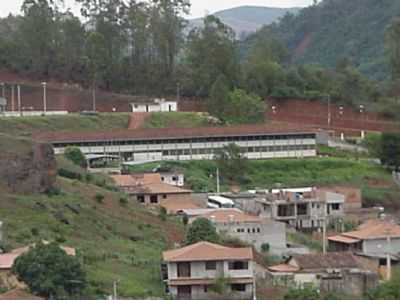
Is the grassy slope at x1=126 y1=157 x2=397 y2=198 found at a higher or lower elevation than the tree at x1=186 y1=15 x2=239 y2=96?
lower

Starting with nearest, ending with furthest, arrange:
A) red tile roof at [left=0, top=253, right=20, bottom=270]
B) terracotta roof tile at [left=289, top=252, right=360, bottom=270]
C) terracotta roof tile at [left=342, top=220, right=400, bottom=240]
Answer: red tile roof at [left=0, top=253, right=20, bottom=270]
terracotta roof tile at [left=289, top=252, right=360, bottom=270]
terracotta roof tile at [left=342, top=220, right=400, bottom=240]

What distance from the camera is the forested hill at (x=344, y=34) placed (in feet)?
262

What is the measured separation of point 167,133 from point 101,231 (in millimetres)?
17732

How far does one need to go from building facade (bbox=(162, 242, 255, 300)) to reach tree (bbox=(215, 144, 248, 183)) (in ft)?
60.6

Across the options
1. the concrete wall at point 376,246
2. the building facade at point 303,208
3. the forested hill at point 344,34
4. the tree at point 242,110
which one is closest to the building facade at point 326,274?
the concrete wall at point 376,246

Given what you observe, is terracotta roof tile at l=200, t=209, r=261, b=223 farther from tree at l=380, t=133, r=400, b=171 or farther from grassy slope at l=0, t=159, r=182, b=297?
tree at l=380, t=133, r=400, b=171

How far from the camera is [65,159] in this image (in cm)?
3931

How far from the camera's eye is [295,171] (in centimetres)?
4528

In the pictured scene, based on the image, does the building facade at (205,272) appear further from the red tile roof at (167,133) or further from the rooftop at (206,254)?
the red tile roof at (167,133)

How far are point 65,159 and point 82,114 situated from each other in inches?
443

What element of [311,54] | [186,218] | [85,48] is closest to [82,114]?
[85,48]

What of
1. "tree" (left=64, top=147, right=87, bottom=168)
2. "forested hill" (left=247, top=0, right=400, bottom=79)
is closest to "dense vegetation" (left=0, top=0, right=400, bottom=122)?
"tree" (left=64, top=147, right=87, bottom=168)

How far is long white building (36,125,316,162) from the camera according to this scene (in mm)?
44906

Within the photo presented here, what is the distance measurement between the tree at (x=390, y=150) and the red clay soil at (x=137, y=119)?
1019cm
